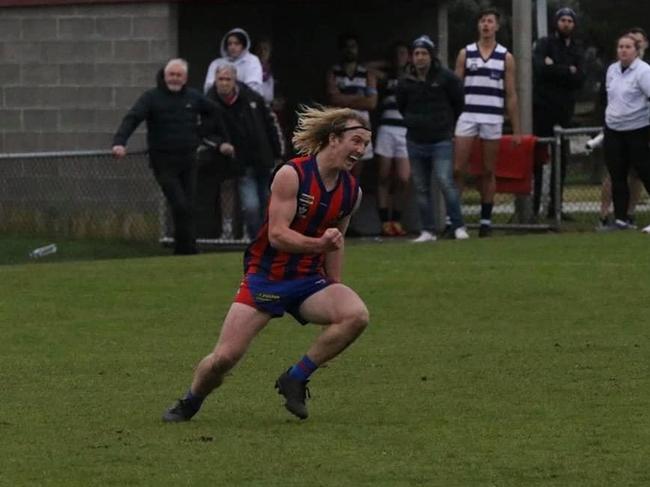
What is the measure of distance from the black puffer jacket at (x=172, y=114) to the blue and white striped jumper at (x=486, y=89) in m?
2.56

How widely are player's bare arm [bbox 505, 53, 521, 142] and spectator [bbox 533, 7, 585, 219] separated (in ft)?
1.37

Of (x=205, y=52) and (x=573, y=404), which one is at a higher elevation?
(x=205, y=52)

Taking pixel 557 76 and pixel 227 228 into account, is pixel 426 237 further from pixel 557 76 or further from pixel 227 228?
pixel 557 76

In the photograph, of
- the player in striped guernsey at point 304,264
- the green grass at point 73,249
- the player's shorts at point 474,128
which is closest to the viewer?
the player in striped guernsey at point 304,264

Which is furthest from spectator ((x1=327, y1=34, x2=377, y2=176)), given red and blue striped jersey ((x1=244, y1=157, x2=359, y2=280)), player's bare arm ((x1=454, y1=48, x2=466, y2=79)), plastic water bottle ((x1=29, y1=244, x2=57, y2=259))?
red and blue striped jersey ((x1=244, y1=157, x2=359, y2=280))

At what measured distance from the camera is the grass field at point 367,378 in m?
8.04

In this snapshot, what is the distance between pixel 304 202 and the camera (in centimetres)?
901

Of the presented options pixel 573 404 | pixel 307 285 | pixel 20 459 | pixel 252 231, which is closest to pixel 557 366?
pixel 573 404

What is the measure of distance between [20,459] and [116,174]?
11439 millimetres

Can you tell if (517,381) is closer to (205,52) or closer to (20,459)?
(20,459)

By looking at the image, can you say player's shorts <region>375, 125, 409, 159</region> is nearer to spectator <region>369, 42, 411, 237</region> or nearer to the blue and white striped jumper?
spectator <region>369, 42, 411, 237</region>

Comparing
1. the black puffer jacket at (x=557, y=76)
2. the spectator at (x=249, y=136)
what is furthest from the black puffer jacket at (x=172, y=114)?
the black puffer jacket at (x=557, y=76)

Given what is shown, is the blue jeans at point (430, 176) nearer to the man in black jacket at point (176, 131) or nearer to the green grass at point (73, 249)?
the man in black jacket at point (176, 131)

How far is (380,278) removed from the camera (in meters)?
15.6
